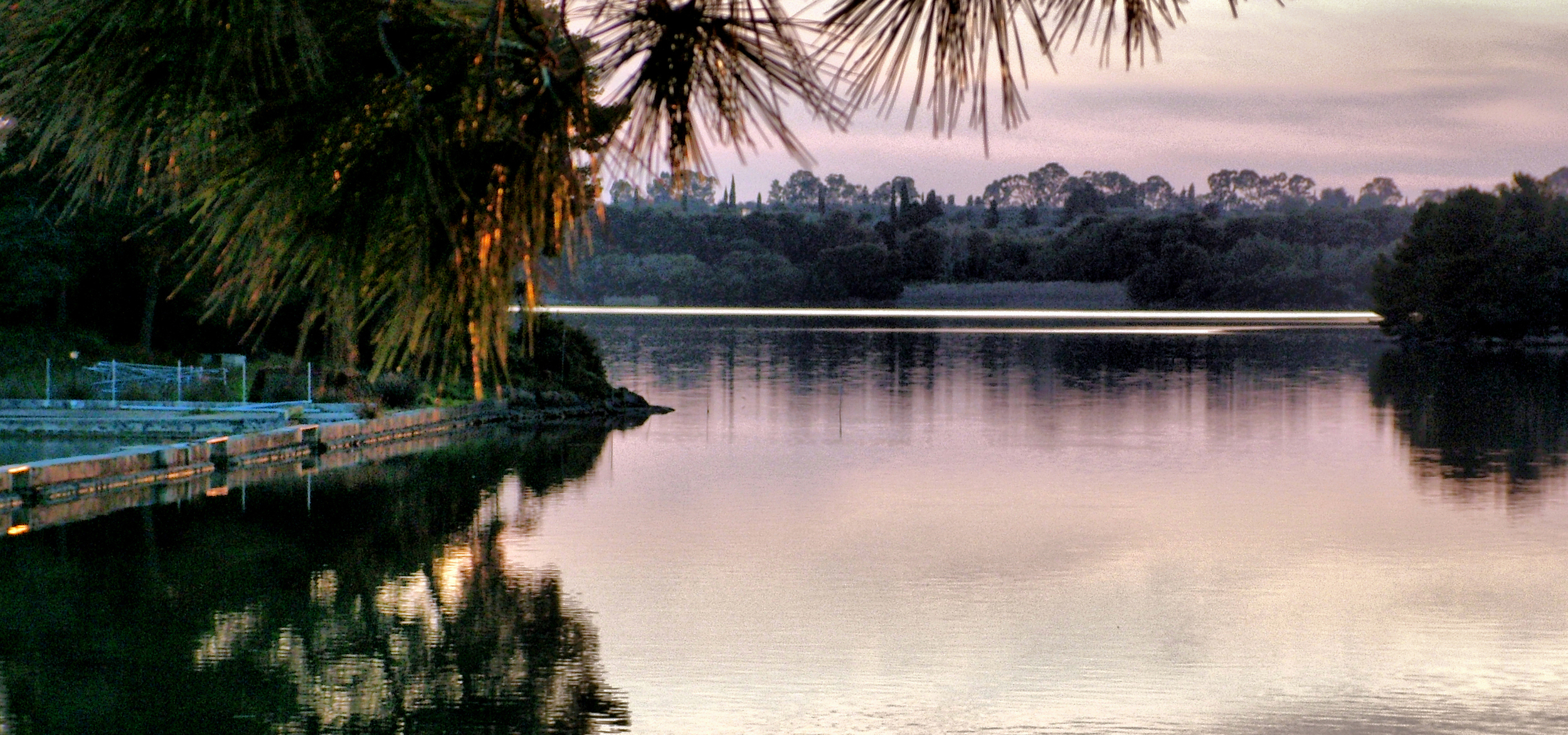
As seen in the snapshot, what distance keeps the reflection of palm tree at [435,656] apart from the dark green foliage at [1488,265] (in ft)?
271

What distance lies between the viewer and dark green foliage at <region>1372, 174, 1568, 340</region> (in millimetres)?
88000

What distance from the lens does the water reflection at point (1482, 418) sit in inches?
Answer: 1160

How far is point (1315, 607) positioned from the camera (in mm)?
16891

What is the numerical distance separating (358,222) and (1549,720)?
1130 cm

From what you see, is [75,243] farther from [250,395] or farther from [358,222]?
[358,222]

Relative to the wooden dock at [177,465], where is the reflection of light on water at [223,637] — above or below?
below

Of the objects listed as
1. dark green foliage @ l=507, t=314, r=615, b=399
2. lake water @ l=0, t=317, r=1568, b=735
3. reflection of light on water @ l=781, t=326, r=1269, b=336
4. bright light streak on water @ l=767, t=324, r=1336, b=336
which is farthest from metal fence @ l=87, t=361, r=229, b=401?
reflection of light on water @ l=781, t=326, r=1269, b=336

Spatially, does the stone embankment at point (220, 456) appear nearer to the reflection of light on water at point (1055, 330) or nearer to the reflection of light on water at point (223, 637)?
the reflection of light on water at point (223, 637)

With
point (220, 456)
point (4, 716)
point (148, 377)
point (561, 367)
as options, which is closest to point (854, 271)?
point (561, 367)

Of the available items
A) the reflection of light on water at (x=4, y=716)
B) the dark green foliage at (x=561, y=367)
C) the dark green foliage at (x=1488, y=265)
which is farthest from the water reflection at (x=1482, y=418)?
the reflection of light on water at (x=4, y=716)

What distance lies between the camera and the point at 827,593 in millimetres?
17531

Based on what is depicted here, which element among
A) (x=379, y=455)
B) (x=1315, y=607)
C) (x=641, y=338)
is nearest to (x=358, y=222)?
(x=1315, y=607)

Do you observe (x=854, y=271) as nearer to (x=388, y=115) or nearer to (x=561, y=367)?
(x=561, y=367)

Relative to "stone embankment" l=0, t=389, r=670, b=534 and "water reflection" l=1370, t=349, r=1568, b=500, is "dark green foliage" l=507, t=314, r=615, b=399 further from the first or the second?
"water reflection" l=1370, t=349, r=1568, b=500
